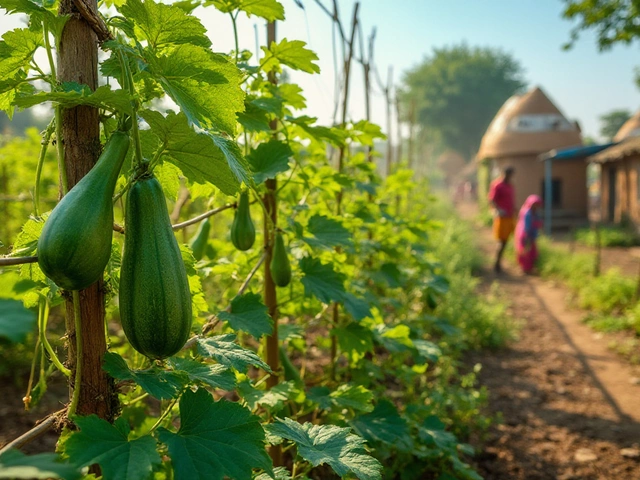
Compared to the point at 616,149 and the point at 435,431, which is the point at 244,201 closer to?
the point at 435,431

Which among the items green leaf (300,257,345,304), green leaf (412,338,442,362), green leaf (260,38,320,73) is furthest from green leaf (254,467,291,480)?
green leaf (412,338,442,362)

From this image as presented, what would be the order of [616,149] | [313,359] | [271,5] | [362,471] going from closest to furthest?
[362,471]
[271,5]
[313,359]
[616,149]

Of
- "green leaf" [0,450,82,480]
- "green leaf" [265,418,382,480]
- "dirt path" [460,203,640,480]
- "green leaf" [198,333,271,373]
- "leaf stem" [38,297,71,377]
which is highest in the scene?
"leaf stem" [38,297,71,377]

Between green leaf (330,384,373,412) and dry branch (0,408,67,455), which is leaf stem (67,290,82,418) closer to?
dry branch (0,408,67,455)

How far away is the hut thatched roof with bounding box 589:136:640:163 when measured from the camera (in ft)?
49.3

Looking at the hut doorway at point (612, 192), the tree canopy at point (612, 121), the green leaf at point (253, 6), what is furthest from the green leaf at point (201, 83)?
the tree canopy at point (612, 121)

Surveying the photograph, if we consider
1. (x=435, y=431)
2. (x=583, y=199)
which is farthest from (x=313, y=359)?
(x=583, y=199)

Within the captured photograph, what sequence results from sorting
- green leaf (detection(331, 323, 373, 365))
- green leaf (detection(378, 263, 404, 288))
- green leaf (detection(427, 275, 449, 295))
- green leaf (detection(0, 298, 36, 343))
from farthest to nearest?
1. green leaf (detection(427, 275, 449, 295))
2. green leaf (detection(378, 263, 404, 288))
3. green leaf (detection(331, 323, 373, 365))
4. green leaf (detection(0, 298, 36, 343))

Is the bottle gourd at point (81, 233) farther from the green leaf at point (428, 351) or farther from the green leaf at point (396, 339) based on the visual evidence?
the green leaf at point (428, 351)

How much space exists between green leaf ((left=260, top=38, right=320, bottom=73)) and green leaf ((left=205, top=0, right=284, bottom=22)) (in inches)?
4.0

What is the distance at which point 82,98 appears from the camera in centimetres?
88

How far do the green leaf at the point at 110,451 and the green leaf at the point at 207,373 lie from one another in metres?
0.17

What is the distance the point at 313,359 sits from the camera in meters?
4.54

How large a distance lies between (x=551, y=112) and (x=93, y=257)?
2278 centimetres
